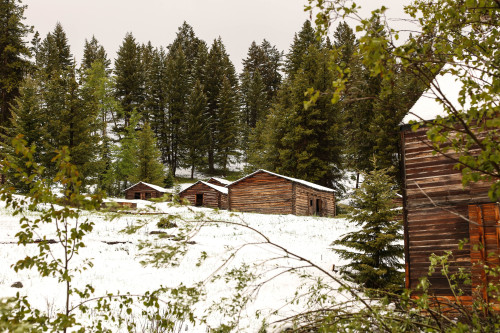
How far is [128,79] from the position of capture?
6794cm

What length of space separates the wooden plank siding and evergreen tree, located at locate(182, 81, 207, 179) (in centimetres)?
4903

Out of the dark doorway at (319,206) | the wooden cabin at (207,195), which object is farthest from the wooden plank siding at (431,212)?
the wooden cabin at (207,195)

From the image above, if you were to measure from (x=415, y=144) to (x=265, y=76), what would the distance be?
7168 centimetres

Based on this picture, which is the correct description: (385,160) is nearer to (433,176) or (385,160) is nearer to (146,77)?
(433,176)

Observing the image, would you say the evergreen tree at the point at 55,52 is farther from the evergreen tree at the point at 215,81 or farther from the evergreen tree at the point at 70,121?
the evergreen tree at the point at 70,121

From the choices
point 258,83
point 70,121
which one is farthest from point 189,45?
point 70,121

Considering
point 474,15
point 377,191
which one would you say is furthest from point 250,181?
point 474,15

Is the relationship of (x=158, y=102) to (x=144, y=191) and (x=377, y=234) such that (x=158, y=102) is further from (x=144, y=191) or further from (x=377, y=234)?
(x=377, y=234)

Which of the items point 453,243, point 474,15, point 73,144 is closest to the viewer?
point 474,15

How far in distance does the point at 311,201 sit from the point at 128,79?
4648cm

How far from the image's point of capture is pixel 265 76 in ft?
264

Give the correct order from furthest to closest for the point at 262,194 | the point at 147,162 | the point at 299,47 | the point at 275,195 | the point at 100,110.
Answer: the point at 299,47
the point at 100,110
the point at 147,162
the point at 262,194
the point at 275,195

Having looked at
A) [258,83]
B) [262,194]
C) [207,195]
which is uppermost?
[258,83]

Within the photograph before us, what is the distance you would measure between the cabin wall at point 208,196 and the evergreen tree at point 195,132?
1521 cm
